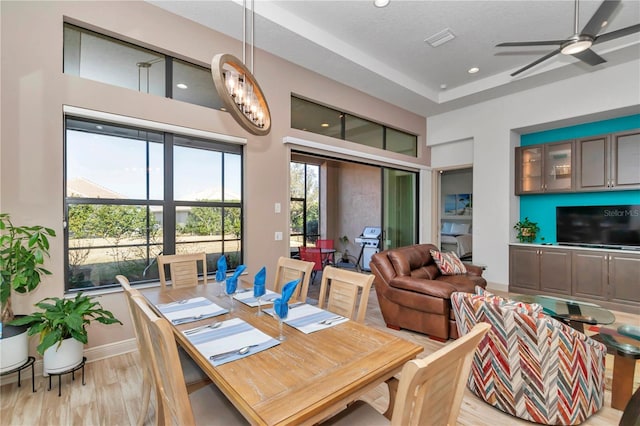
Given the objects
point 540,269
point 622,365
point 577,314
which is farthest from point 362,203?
point 622,365

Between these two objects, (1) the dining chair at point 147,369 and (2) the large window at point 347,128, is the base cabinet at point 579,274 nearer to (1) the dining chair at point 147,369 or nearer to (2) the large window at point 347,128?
(2) the large window at point 347,128

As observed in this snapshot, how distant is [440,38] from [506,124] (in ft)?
7.86

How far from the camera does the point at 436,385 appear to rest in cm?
100

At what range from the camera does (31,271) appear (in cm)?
233

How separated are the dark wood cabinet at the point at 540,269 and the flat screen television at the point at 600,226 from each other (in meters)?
0.41

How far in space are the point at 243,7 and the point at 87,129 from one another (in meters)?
2.00

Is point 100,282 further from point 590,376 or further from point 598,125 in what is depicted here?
point 598,125

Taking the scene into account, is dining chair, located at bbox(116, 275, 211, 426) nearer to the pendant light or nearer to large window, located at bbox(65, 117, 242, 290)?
the pendant light

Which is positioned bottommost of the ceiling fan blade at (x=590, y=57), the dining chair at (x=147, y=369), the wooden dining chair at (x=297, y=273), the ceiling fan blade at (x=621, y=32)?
the dining chair at (x=147, y=369)

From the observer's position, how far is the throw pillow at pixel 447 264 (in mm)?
4184

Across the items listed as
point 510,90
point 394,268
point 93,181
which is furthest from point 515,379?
point 510,90

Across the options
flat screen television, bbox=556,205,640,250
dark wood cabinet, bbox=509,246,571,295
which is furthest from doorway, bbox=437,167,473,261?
flat screen television, bbox=556,205,640,250

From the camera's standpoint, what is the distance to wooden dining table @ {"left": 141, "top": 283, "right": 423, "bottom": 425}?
105 centimetres

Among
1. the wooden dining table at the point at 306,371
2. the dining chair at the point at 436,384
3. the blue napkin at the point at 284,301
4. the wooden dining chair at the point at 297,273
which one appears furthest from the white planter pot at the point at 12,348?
the dining chair at the point at 436,384
